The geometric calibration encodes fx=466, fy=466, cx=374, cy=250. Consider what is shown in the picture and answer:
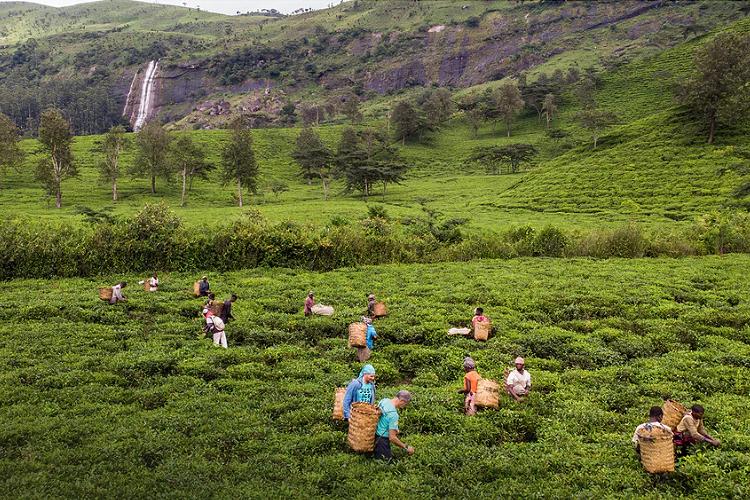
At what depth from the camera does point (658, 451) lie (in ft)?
36.7

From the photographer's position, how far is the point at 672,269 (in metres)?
30.5

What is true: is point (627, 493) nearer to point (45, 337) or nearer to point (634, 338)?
point (634, 338)

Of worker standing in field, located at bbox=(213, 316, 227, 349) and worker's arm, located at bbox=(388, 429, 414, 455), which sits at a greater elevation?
worker standing in field, located at bbox=(213, 316, 227, 349)

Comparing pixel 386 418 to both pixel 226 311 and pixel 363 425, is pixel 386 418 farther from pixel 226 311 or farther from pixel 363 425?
pixel 226 311

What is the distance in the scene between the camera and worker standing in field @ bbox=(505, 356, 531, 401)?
15.1 meters

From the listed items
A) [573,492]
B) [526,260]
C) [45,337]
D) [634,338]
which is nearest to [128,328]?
[45,337]

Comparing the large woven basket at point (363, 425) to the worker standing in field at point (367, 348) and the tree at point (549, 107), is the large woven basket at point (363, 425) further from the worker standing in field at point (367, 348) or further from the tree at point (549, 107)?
the tree at point (549, 107)

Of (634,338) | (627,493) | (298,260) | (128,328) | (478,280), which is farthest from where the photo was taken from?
(298,260)

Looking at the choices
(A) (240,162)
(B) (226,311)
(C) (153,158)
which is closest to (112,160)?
A: (C) (153,158)

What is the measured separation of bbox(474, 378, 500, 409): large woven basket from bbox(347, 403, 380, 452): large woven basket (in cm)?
393

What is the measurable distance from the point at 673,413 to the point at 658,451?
1968 millimetres

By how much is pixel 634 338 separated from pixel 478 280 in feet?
34.9

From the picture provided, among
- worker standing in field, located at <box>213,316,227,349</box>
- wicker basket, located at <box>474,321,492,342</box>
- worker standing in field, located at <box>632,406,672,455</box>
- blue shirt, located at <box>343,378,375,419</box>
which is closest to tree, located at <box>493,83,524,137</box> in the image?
wicker basket, located at <box>474,321,492,342</box>

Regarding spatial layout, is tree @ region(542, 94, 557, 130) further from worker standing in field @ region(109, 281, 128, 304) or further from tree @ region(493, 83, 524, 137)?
worker standing in field @ region(109, 281, 128, 304)
